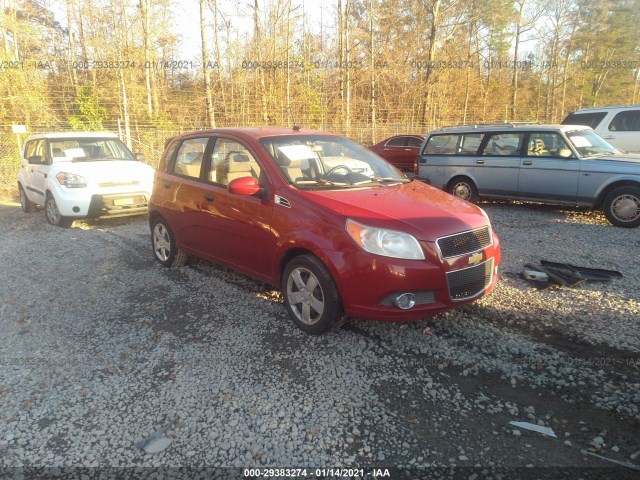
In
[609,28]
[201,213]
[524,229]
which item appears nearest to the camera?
[201,213]

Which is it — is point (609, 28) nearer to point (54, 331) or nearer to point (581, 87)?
point (581, 87)

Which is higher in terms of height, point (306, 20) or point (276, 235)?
point (306, 20)

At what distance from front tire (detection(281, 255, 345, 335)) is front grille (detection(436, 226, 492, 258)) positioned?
0.91 metres

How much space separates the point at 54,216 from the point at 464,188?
842 cm

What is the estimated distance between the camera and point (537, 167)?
333 inches

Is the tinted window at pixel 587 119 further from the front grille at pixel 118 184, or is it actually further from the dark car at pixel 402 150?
the front grille at pixel 118 184

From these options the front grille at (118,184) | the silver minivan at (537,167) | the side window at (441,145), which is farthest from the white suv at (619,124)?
the front grille at (118,184)

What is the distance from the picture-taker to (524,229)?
7516 millimetres

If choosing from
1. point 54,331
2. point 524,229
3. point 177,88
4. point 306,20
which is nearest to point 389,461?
point 54,331

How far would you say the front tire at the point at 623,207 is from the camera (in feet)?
24.2

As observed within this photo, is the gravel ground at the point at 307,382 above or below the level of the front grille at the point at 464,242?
below

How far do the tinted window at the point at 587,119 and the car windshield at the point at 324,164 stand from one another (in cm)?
892

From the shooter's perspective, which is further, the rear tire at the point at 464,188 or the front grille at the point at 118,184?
the rear tire at the point at 464,188

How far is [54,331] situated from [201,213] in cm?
179
